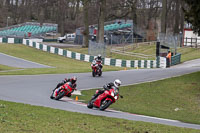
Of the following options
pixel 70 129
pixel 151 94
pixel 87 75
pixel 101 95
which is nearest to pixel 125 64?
pixel 87 75

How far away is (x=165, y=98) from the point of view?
20.6 meters

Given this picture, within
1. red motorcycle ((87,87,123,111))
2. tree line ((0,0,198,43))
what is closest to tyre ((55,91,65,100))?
red motorcycle ((87,87,123,111))

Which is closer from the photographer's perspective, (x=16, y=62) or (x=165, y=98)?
(x=165, y=98)

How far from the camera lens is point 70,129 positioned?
9.56m

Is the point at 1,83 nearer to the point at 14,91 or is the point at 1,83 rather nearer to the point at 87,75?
the point at 14,91

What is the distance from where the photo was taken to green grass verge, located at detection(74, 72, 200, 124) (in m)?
17.2

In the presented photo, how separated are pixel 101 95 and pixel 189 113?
4.75 metres

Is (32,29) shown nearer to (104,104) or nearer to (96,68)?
(96,68)

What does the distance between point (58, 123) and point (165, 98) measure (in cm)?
1123

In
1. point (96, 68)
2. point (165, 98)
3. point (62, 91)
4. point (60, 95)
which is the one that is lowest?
point (165, 98)

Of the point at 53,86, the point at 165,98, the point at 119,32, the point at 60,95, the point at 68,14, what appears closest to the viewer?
the point at 60,95

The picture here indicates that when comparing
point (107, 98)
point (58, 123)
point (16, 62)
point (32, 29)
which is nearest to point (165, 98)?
point (107, 98)

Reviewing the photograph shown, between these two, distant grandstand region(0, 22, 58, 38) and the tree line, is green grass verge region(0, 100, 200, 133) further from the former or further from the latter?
the tree line

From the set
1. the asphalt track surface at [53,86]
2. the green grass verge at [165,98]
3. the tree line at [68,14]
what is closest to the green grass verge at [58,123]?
the asphalt track surface at [53,86]
